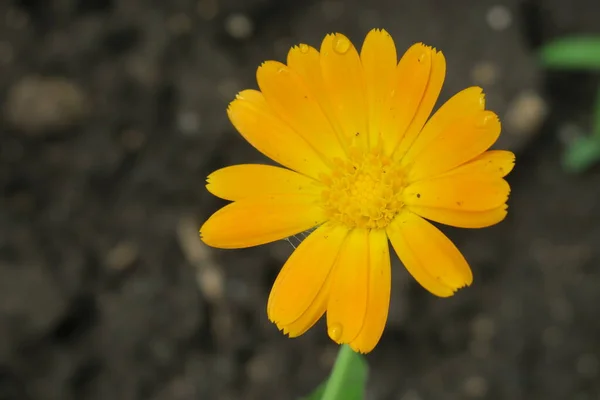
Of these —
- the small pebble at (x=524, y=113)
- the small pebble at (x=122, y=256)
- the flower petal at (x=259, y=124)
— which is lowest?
the small pebble at (x=122, y=256)

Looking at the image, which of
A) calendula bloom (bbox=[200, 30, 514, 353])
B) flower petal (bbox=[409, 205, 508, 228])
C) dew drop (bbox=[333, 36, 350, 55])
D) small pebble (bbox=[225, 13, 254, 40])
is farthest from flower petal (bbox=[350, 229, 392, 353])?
small pebble (bbox=[225, 13, 254, 40])

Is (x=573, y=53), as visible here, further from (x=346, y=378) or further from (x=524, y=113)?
(x=346, y=378)

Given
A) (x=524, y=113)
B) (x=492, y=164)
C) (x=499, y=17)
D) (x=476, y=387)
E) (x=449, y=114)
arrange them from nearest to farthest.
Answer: (x=492, y=164), (x=449, y=114), (x=476, y=387), (x=524, y=113), (x=499, y=17)

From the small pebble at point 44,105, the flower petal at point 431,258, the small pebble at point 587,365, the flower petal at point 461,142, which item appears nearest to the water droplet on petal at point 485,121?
the flower petal at point 461,142

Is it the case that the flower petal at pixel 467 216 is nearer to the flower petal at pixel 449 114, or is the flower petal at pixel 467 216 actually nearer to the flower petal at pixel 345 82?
the flower petal at pixel 449 114

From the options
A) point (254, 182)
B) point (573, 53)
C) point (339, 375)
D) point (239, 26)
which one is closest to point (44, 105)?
point (239, 26)

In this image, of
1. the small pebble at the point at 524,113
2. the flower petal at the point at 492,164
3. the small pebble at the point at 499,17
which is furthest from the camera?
the small pebble at the point at 499,17

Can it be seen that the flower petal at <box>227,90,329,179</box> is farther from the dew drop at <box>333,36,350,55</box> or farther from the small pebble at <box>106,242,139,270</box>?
the small pebble at <box>106,242,139,270</box>
